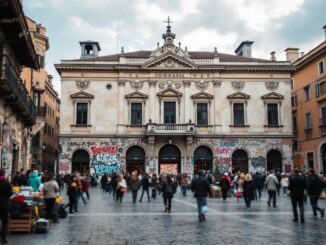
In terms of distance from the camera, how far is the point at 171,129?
43344mm

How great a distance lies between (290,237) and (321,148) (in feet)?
109

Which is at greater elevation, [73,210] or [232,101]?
[232,101]

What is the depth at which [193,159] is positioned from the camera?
44.2 m

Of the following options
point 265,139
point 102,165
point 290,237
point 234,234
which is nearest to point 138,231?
point 234,234

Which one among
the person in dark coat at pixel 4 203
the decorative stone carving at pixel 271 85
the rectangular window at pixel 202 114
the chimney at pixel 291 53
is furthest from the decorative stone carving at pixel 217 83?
the person in dark coat at pixel 4 203

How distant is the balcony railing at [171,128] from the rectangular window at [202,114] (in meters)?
1.71

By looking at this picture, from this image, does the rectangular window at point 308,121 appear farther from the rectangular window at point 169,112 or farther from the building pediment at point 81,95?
the building pediment at point 81,95

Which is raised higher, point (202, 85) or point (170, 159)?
point (202, 85)

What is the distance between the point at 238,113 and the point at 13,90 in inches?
1168

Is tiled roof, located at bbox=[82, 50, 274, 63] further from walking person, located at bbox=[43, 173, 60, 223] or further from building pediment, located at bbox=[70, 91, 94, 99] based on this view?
walking person, located at bbox=[43, 173, 60, 223]

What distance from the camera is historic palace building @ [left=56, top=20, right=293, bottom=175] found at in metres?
43.8

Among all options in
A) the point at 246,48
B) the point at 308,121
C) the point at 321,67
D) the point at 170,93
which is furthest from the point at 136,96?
the point at 321,67

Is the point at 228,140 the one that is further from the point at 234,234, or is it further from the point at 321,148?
the point at 234,234

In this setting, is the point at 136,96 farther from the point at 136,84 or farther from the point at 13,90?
the point at 13,90
